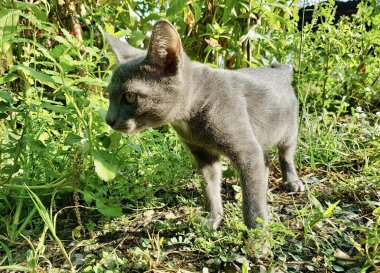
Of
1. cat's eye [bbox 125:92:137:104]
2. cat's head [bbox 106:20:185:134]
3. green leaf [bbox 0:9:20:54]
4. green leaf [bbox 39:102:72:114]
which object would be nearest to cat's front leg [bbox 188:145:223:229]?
cat's head [bbox 106:20:185:134]

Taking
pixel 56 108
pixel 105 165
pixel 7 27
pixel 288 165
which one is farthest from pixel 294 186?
pixel 7 27

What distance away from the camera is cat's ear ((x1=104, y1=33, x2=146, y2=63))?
87.6 inches

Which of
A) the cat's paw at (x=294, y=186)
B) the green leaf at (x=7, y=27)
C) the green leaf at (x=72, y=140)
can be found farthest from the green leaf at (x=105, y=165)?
the cat's paw at (x=294, y=186)

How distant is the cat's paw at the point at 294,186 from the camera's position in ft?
8.44

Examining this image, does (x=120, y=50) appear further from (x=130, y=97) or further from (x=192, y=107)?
(x=192, y=107)

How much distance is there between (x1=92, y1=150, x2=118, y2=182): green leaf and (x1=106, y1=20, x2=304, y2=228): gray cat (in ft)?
0.56

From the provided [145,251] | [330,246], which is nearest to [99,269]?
[145,251]

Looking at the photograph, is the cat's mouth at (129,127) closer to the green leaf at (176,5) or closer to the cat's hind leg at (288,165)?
the green leaf at (176,5)

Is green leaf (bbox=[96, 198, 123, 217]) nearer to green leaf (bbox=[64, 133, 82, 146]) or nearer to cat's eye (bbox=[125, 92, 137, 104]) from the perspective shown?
green leaf (bbox=[64, 133, 82, 146])

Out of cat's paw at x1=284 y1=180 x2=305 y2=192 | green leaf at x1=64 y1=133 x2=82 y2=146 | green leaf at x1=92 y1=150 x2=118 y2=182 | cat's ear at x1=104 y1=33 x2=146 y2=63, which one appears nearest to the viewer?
green leaf at x1=92 y1=150 x2=118 y2=182

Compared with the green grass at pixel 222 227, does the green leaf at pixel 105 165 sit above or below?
above

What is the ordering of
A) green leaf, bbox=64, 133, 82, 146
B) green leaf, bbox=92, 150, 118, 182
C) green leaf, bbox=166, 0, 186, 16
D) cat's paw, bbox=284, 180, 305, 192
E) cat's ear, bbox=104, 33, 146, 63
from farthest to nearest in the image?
cat's paw, bbox=284, 180, 305, 192
green leaf, bbox=166, 0, 186, 16
cat's ear, bbox=104, 33, 146, 63
green leaf, bbox=64, 133, 82, 146
green leaf, bbox=92, 150, 118, 182

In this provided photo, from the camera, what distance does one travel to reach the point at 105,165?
183cm

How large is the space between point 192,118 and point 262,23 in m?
1.56
